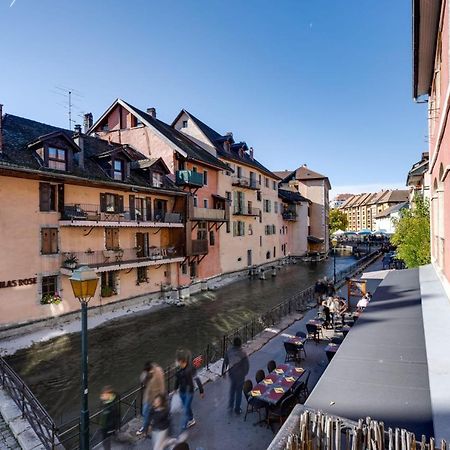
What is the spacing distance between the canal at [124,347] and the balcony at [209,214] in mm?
6210

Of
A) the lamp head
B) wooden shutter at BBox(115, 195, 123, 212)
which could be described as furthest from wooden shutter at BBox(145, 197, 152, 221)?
the lamp head

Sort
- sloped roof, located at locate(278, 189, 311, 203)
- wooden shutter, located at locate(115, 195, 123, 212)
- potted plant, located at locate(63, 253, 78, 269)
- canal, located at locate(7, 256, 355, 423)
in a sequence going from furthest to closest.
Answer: sloped roof, located at locate(278, 189, 311, 203), wooden shutter, located at locate(115, 195, 123, 212), potted plant, located at locate(63, 253, 78, 269), canal, located at locate(7, 256, 355, 423)

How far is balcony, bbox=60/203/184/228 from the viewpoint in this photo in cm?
1681

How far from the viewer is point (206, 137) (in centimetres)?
3066

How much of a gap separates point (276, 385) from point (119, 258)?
13868 mm

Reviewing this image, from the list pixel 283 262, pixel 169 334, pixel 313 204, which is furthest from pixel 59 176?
pixel 313 204

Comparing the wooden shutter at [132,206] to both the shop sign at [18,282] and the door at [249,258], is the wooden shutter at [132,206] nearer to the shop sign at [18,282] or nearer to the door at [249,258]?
the shop sign at [18,282]

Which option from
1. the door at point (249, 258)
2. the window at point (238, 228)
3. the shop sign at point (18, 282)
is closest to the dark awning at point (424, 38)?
the shop sign at point (18, 282)

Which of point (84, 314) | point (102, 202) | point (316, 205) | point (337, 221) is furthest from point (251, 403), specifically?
point (337, 221)

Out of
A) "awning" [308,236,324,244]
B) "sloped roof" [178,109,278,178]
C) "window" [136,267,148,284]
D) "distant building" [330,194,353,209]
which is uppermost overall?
"distant building" [330,194,353,209]

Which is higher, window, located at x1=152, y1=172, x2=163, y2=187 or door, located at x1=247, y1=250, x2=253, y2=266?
window, located at x1=152, y1=172, x2=163, y2=187

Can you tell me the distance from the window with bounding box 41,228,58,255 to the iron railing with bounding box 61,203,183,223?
91 cm

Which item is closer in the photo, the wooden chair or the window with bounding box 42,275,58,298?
the wooden chair

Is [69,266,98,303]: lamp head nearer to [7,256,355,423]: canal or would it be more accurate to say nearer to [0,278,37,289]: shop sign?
[7,256,355,423]: canal
